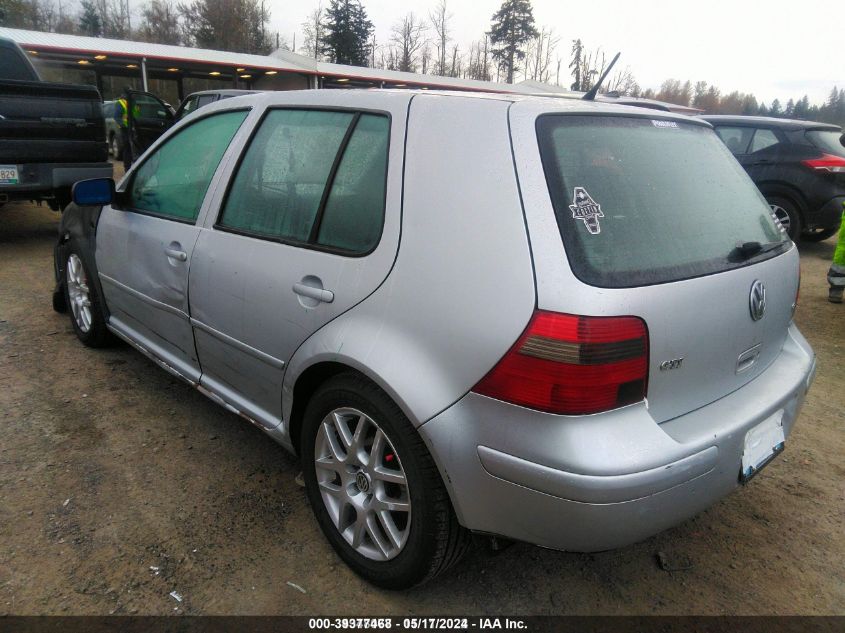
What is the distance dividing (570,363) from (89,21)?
206 ft

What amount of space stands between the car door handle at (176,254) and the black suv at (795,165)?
7.59 metres

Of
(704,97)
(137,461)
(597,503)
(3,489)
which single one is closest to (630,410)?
(597,503)

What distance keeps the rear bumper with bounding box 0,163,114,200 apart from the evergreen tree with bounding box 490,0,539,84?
1898 inches

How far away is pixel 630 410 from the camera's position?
5.57 feet

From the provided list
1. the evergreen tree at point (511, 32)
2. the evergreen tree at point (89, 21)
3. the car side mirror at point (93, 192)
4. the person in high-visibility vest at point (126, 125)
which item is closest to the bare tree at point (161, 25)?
the evergreen tree at point (89, 21)

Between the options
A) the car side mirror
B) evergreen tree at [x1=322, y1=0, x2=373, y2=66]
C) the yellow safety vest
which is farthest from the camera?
evergreen tree at [x1=322, y1=0, x2=373, y2=66]

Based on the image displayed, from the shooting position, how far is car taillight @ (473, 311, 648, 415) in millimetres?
1608

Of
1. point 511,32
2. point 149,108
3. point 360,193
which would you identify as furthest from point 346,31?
point 360,193

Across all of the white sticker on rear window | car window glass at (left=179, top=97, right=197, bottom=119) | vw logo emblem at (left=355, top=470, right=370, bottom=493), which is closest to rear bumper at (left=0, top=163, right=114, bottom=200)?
car window glass at (left=179, top=97, right=197, bottom=119)

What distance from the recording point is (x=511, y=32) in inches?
1997

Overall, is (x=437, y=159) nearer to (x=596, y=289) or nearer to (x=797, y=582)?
(x=596, y=289)

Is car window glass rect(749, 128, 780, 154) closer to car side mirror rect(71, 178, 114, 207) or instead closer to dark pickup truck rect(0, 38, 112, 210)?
car side mirror rect(71, 178, 114, 207)

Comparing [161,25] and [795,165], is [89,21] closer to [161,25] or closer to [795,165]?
[161,25]

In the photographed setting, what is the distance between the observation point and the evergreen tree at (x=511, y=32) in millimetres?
49938
